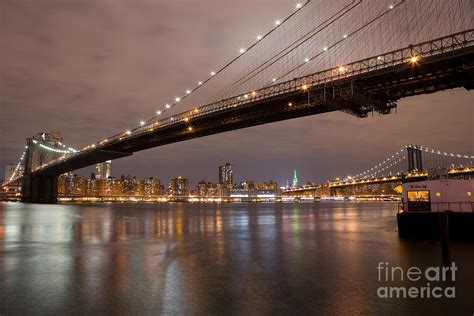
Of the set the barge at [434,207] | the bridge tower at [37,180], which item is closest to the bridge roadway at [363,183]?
the barge at [434,207]

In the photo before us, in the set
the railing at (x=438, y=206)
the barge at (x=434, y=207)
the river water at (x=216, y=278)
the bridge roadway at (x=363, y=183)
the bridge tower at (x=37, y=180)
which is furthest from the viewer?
the bridge tower at (x=37, y=180)

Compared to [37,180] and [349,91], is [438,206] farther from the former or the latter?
[37,180]

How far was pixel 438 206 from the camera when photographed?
21.9 meters

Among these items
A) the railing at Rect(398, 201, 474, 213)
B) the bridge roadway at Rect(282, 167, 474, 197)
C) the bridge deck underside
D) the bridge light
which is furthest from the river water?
the bridge roadway at Rect(282, 167, 474, 197)

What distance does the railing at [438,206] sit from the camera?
Result: 21375mm

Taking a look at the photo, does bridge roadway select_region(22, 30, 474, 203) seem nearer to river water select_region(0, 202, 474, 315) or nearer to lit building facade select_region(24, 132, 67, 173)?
river water select_region(0, 202, 474, 315)

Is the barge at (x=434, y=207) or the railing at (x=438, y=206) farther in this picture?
the railing at (x=438, y=206)

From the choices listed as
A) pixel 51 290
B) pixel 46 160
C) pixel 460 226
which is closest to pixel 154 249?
pixel 51 290

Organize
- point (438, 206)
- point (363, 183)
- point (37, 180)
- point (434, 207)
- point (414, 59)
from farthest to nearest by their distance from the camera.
Result: point (363, 183) → point (37, 180) → point (414, 59) → point (434, 207) → point (438, 206)

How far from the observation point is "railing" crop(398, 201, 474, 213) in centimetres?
2138

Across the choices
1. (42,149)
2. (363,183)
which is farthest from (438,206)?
(42,149)

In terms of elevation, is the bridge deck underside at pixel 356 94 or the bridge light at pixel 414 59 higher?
the bridge light at pixel 414 59

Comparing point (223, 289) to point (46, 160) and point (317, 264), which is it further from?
point (46, 160)

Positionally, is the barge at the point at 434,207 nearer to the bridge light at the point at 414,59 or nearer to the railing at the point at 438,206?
the railing at the point at 438,206
